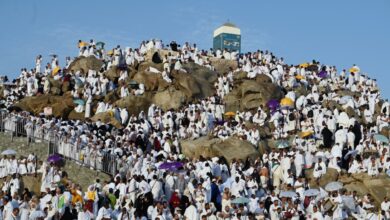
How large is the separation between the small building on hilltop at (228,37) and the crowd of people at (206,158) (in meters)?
12.1

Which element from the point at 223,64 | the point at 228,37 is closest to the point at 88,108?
the point at 223,64

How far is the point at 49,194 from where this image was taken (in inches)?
831

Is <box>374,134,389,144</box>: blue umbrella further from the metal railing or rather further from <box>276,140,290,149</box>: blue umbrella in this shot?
the metal railing

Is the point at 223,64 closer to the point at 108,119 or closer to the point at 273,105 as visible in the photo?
the point at 273,105

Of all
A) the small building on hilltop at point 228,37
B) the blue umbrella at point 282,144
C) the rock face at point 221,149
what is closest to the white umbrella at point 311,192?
the rock face at point 221,149

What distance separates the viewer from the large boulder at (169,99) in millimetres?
38906

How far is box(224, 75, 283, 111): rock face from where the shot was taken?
38.4 m

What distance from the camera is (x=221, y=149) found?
29.9m

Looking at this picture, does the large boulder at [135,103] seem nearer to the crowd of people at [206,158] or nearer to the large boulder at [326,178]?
the crowd of people at [206,158]

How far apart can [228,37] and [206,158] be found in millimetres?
30569

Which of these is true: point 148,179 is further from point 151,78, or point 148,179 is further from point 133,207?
point 151,78

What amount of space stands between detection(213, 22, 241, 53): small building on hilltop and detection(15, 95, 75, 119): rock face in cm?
2159

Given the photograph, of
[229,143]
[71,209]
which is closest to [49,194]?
[71,209]

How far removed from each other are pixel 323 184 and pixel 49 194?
38.7 ft
